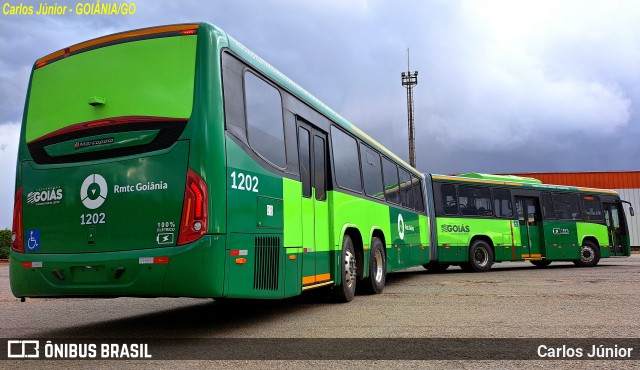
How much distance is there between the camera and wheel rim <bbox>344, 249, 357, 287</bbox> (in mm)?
8836

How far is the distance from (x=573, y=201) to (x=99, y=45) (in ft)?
60.2

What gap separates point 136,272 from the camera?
538 centimetres

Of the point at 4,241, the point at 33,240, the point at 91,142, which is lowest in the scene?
the point at 33,240

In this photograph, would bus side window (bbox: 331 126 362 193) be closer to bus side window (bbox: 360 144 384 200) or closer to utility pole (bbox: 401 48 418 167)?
bus side window (bbox: 360 144 384 200)

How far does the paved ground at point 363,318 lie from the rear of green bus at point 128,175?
3.04 feet

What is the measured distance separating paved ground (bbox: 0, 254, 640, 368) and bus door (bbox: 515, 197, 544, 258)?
7779 mm

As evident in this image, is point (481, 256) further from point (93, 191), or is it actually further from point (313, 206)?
point (93, 191)

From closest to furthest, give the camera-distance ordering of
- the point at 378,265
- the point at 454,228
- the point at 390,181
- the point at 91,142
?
the point at 91,142 < the point at 378,265 < the point at 390,181 < the point at 454,228

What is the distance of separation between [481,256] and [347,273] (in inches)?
402

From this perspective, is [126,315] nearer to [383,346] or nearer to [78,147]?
[78,147]

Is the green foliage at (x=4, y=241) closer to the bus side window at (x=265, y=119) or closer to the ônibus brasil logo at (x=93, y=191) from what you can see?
the ônibus brasil logo at (x=93, y=191)

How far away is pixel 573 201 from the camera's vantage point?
20.1m

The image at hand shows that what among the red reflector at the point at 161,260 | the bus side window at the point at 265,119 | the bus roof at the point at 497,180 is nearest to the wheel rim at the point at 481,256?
the bus roof at the point at 497,180

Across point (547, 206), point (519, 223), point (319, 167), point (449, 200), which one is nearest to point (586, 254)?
point (547, 206)
